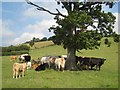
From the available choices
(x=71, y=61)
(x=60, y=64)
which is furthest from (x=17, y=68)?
(x=71, y=61)

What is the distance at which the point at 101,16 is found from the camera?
28.6m

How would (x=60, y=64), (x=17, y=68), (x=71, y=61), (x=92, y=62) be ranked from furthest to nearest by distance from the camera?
(x=92, y=62)
(x=71, y=61)
(x=60, y=64)
(x=17, y=68)

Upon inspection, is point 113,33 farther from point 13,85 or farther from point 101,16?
point 13,85

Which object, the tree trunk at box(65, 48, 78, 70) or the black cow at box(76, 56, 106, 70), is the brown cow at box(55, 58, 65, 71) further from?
the black cow at box(76, 56, 106, 70)

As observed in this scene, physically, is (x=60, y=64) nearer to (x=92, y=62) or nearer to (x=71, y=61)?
(x=71, y=61)

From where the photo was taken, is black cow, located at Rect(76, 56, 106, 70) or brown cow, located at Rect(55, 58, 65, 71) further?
black cow, located at Rect(76, 56, 106, 70)

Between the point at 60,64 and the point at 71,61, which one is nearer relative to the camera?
the point at 60,64

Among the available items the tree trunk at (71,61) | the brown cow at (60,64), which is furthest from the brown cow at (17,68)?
the tree trunk at (71,61)

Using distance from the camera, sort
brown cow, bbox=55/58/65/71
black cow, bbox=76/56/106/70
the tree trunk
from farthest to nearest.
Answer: black cow, bbox=76/56/106/70
the tree trunk
brown cow, bbox=55/58/65/71

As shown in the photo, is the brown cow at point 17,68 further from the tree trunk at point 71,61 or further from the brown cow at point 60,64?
the tree trunk at point 71,61

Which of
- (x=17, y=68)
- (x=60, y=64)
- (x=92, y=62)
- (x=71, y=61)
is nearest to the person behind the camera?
(x=17, y=68)

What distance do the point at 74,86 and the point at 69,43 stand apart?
10842mm

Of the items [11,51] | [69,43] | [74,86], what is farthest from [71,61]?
[11,51]

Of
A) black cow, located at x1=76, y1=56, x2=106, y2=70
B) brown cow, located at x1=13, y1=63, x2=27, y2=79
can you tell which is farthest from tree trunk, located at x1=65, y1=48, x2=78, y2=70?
brown cow, located at x1=13, y1=63, x2=27, y2=79
